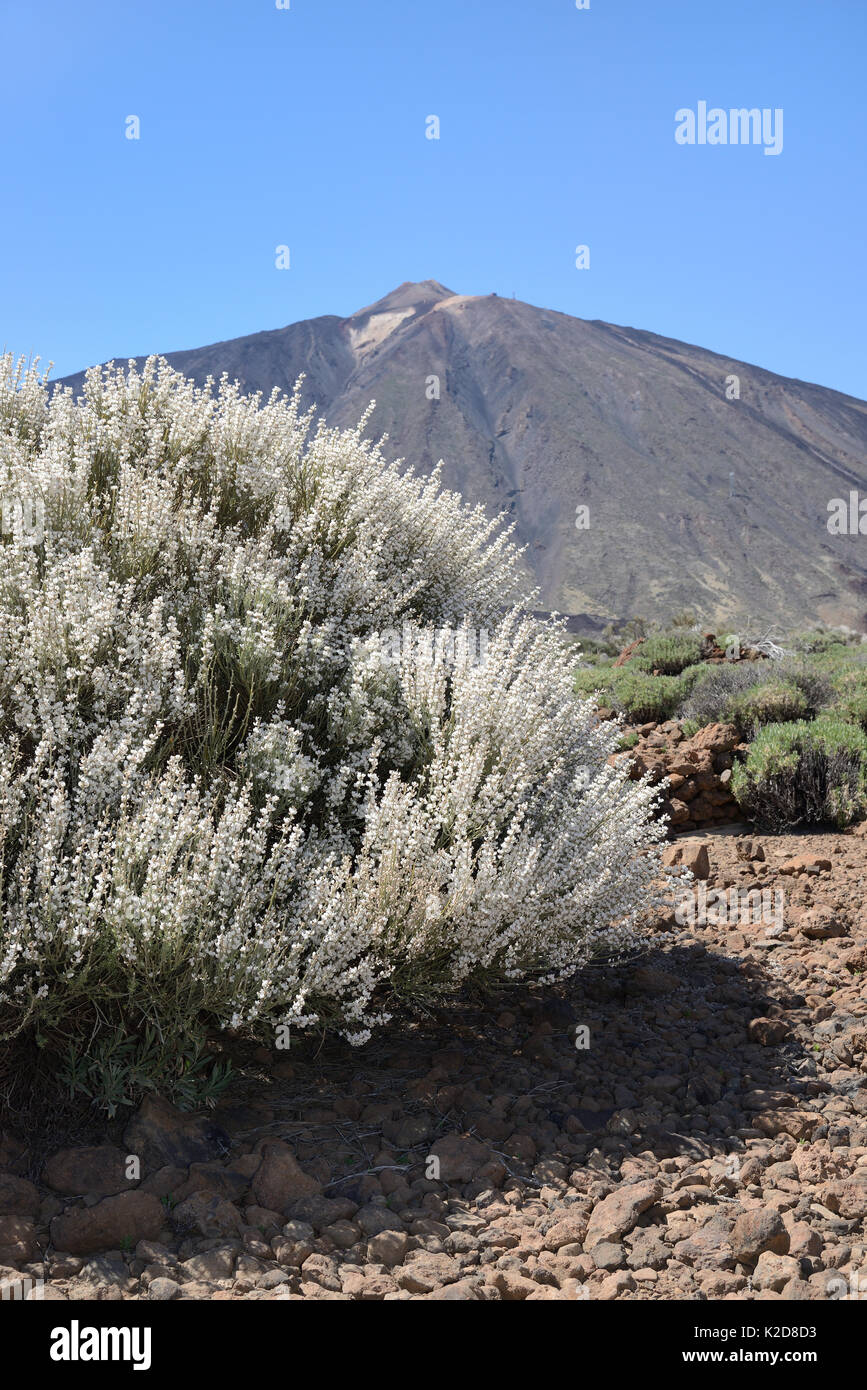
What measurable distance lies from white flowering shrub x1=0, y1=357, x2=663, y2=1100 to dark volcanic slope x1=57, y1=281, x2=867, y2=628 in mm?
51385

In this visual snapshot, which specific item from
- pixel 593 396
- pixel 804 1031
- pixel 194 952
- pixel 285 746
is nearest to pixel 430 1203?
pixel 194 952

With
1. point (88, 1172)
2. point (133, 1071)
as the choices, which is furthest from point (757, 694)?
point (88, 1172)

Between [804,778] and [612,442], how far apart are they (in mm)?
98730

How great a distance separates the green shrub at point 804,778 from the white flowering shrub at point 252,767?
2.47 meters

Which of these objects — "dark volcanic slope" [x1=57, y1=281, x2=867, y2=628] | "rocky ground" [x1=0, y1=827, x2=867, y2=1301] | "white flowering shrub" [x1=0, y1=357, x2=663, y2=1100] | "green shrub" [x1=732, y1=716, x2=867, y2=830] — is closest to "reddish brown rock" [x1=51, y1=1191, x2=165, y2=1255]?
"rocky ground" [x1=0, y1=827, x2=867, y2=1301]

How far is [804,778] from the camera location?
696 cm

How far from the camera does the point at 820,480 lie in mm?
101438

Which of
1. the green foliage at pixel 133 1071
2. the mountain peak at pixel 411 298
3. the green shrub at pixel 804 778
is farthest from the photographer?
the mountain peak at pixel 411 298

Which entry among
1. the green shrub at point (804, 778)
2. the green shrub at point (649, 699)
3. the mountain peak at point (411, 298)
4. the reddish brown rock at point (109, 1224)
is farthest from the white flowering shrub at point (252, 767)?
the mountain peak at point (411, 298)

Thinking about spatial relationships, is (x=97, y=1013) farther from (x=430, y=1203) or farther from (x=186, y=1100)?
(x=430, y=1203)

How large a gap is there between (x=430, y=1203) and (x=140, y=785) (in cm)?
164

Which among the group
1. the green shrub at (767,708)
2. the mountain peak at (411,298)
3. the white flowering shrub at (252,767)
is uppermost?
the mountain peak at (411,298)

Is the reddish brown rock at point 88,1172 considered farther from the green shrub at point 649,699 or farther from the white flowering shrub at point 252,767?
the green shrub at point 649,699

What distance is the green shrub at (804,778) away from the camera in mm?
6785
